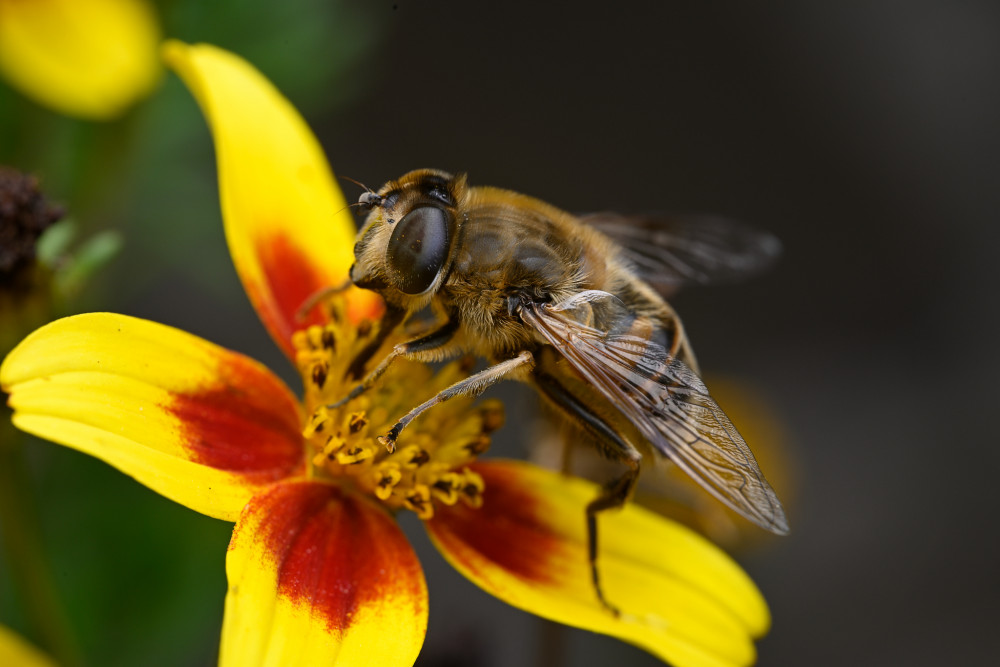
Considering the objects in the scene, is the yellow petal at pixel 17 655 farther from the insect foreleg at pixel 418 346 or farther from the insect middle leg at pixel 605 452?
the insect middle leg at pixel 605 452

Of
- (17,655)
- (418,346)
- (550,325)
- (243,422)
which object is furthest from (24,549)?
(550,325)

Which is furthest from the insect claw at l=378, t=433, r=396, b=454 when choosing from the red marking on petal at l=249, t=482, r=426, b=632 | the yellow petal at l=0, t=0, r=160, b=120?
the yellow petal at l=0, t=0, r=160, b=120

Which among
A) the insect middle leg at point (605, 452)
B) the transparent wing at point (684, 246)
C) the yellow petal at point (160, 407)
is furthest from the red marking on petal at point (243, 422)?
the transparent wing at point (684, 246)

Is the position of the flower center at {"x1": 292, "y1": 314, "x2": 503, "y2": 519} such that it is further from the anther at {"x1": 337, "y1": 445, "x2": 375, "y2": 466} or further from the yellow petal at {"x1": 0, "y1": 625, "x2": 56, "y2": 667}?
the yellow petal at {"x1": 0, "y1": 625, "x2": 56, "y2": 667}

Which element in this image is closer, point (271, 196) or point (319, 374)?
point (319, 374)

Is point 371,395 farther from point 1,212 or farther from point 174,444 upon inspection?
point 1,212

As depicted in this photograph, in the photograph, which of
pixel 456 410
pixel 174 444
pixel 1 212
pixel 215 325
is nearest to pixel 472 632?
pixel 456 410

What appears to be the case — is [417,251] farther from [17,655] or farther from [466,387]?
[17,655]

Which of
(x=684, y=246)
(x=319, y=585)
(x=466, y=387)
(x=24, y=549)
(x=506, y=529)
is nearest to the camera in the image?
(x=319, y=585)
